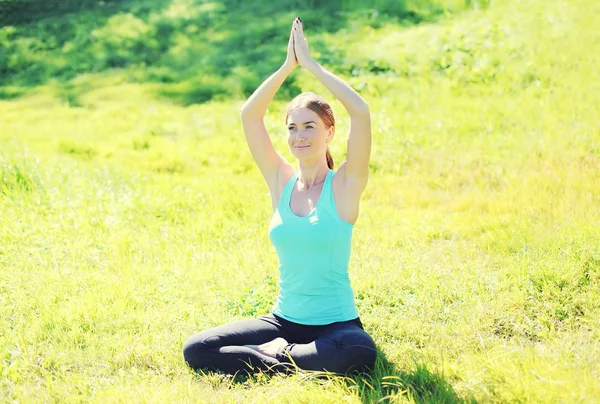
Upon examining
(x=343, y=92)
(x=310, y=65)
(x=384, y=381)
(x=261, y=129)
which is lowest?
(x=384, y=381)

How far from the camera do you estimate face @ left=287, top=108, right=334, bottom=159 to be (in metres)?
3.98

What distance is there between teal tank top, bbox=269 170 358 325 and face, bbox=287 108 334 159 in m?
0.22

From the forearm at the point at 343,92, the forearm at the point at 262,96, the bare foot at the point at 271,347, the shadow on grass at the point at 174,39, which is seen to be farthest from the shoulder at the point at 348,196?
the shadow on grass at the point at 174,39

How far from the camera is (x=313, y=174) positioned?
163 inches

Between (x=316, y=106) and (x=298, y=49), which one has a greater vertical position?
(x=298, y=49)

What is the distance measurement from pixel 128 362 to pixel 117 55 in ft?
34.6

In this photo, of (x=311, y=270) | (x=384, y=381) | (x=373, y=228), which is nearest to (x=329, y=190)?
(x=311, y=270)

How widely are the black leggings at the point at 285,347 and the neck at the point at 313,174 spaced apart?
2.67ft

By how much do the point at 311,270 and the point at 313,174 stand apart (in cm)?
62

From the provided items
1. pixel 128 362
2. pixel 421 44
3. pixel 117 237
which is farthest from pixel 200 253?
pixel 421 44

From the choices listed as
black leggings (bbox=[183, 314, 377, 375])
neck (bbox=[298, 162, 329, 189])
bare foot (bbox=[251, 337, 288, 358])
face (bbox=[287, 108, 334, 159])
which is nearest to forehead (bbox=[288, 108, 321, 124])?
face (bbox=[287, 108, 334, 159])

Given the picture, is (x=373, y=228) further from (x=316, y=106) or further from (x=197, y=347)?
(x=197, y=347)

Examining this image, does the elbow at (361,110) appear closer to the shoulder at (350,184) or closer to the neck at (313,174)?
the shoulder at (350,184)

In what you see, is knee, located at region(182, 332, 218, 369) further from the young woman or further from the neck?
the neck
